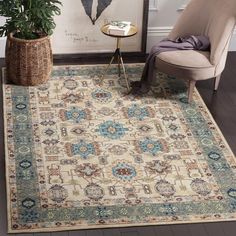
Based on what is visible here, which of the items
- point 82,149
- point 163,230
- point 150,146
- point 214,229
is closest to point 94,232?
point 163,230

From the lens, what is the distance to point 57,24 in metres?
5.71

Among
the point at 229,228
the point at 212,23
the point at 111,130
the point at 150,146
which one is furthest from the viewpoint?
the point at 212,23

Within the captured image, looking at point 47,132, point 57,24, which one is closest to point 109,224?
point 47,132

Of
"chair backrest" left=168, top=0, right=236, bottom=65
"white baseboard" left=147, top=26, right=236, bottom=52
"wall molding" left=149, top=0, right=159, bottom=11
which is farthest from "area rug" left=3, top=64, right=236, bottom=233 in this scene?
"wall molding" left=149, top=0, right=159, bottom=11

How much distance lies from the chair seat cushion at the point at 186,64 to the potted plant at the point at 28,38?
990 millimetres

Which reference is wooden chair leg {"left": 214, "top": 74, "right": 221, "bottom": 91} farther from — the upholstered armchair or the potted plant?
the potted plant

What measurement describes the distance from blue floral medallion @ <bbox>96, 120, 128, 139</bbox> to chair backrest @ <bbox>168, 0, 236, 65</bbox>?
3.28ft

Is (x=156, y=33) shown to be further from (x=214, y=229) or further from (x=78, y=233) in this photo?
(x=78, y=233)

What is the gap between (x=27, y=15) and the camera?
198 inches

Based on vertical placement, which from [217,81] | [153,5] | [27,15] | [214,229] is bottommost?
[214,229]

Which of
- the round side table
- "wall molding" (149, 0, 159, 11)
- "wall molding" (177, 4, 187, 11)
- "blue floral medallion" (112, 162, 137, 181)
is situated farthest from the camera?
"wall molding" (177, 4, 187, 11)

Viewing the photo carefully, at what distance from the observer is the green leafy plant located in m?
4.94

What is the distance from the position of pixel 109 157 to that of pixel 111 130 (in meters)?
0.37

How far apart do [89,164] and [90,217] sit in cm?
59
